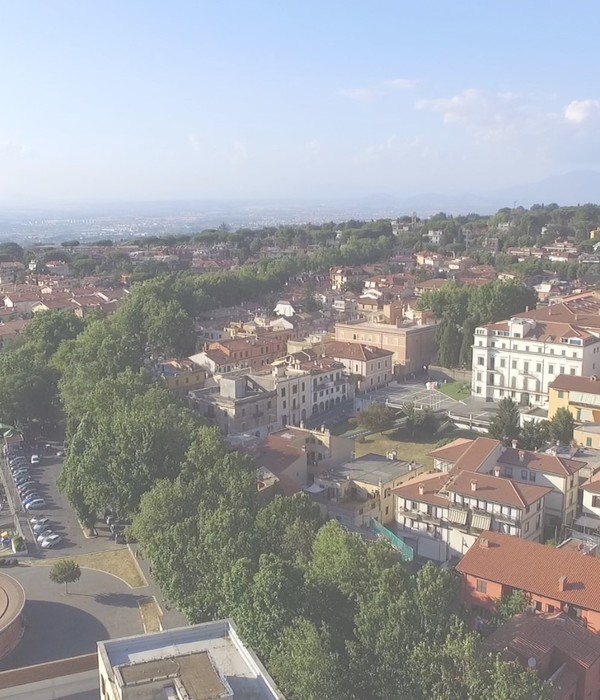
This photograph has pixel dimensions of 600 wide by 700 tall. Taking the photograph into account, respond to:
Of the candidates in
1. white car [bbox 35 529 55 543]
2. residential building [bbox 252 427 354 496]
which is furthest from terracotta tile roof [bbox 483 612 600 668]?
white car [bbox 35 529 55 543]

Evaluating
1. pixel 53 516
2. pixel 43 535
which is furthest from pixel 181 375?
pixel 43 535

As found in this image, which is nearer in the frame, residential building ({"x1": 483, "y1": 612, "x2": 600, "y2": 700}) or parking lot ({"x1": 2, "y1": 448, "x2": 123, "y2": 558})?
residential building ({"x1": 483, "y1": 612, "x2": 600, "y2": 700})

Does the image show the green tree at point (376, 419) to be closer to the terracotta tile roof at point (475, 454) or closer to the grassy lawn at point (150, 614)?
the terracotta tile roof at point (475, 454)

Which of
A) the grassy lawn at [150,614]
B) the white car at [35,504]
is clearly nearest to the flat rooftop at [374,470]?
the grassy lawn at [150,614]

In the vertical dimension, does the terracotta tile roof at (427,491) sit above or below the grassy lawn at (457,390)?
above

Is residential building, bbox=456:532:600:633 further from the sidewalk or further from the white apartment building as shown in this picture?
the white apartment building

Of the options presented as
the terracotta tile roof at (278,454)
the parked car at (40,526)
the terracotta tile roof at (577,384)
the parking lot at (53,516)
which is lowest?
the parking lot at (53,516)

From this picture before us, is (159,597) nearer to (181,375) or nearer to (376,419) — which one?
(376,419)
